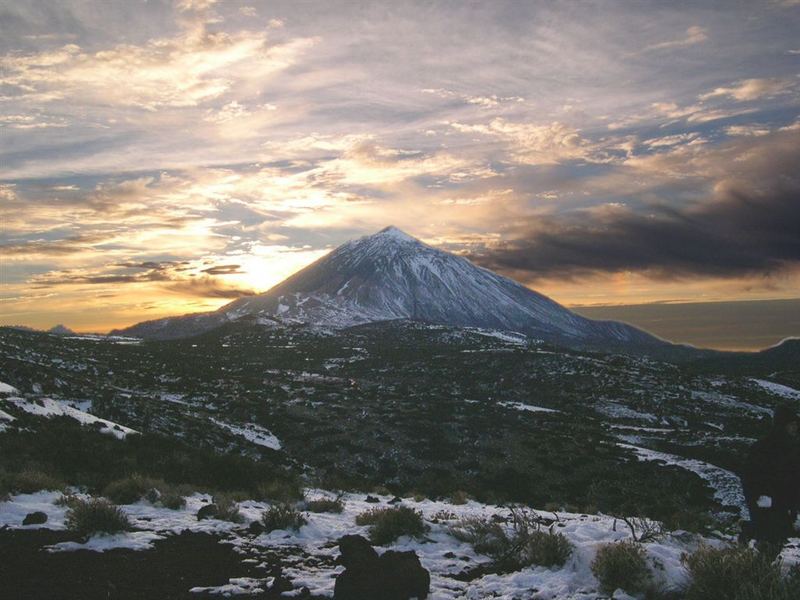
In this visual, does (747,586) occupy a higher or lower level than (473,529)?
higher

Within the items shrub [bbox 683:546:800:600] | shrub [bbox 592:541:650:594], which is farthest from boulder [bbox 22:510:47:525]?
shrub [bbox 683:546:800:600]

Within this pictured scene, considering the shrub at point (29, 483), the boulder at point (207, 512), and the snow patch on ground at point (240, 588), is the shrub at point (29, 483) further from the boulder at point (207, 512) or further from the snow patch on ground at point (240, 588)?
the snow patch on ground at point (240, 588)

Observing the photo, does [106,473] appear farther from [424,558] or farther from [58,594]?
[424,558]

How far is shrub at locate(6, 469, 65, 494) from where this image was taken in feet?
35.7

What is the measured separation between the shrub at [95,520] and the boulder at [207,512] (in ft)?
5.85

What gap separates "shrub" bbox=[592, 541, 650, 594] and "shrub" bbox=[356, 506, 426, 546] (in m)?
3.85

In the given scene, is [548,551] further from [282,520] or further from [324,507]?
[324,507]

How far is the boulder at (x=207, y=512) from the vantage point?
10370 millimetres

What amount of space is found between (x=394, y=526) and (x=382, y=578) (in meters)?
3.19

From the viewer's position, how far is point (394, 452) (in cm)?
3731

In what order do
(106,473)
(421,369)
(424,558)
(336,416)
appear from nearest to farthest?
(424,558)
(106,473)
(336,416)
(421,369)

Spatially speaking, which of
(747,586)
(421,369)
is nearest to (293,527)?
(747,586)

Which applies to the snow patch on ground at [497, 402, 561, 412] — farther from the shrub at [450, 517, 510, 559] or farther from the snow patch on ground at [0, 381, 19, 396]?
the shrub at [450, 517, 510, 559]

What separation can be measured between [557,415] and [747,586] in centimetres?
5436
